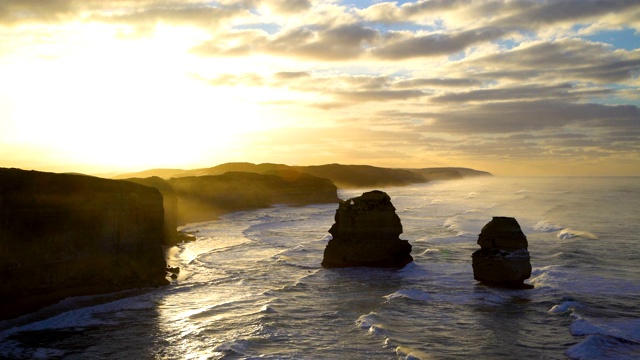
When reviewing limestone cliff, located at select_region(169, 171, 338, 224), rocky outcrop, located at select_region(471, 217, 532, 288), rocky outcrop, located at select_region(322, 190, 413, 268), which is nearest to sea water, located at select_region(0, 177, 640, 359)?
rocky outcrop, located at select_region(471, 217, 532, 288)

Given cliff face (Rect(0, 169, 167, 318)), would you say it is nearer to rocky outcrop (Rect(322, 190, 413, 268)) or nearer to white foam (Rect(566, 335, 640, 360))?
rocky outcrop (Rect(322, 190, 413, 268))

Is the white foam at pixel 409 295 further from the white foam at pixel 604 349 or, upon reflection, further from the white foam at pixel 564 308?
the white foam at pixel 604 349

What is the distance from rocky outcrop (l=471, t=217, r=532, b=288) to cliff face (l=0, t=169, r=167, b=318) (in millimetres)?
17227

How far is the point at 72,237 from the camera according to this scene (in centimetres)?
2494

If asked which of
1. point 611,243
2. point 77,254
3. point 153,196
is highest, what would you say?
point 153,196

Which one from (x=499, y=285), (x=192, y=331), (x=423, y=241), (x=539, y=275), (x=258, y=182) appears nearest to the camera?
(x=192, y=331)

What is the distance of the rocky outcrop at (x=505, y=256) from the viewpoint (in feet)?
85.0

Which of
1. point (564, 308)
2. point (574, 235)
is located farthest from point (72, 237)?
point (574, 235)

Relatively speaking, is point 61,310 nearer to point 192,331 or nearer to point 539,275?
point 192,331

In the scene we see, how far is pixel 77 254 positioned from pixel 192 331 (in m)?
8.89

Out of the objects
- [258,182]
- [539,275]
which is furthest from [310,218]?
[539,275]

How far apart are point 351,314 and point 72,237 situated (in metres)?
13.8

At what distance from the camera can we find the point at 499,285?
26406 mm

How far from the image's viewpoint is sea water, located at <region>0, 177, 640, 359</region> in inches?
694
